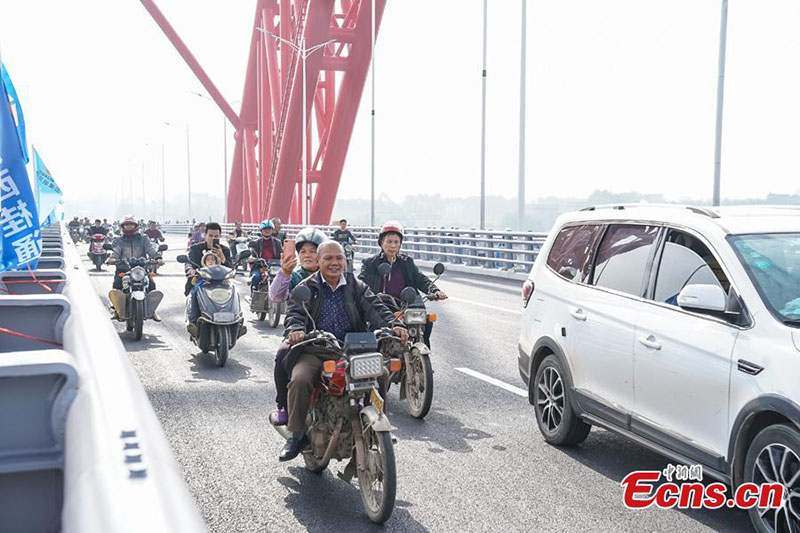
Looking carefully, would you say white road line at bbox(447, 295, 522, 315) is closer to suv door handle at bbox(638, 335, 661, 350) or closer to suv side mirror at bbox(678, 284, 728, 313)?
suv door handle at bbox(638, 335, 661, 350)

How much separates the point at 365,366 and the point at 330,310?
76cm

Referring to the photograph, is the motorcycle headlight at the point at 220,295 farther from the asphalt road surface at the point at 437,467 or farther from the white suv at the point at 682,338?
the white suv at the point at 682,338

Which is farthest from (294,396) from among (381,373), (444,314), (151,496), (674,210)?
(444,314)

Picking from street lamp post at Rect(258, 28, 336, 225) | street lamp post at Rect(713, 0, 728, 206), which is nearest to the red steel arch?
street lamp post at Rect(258, 28, 336, 225)

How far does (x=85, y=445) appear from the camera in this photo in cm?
184

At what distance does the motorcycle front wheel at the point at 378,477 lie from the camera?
14.8ft

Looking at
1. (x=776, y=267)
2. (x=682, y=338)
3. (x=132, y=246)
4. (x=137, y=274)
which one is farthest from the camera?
(x=132, y=246)

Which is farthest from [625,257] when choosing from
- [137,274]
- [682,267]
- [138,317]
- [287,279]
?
[137,274]

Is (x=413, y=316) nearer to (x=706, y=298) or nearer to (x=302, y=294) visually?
(x=302, y=294)

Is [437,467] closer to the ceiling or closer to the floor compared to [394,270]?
closer to the floor

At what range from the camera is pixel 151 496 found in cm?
143

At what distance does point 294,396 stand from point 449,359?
16.6 feet

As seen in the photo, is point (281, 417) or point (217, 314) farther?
point (217, 314)

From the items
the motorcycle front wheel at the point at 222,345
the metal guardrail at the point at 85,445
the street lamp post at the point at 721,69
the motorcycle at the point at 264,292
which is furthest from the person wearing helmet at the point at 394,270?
the street lamp post at the point at 721,69
